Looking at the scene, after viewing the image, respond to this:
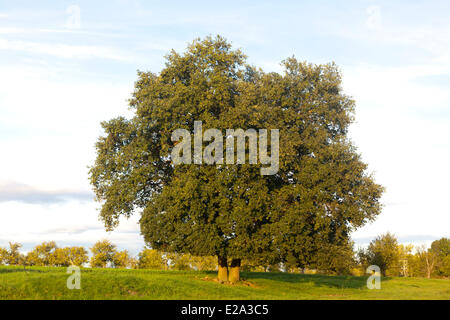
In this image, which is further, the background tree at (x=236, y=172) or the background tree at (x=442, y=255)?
the background tree at (x=442, y=255)

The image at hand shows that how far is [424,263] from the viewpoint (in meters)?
109

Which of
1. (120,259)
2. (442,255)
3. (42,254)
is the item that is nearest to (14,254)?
(42,254)

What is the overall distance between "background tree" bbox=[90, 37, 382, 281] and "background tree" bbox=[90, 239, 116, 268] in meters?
48.9

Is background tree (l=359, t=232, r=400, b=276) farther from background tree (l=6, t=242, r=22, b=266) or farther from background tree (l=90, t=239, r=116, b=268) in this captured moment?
background tree (l=6, t=242, r=22, b=266)

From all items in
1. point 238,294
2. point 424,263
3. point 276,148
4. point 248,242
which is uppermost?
point 276,148

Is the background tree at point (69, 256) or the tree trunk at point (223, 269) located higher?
the tree trunk at point (223, 269)

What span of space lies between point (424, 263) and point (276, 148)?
93.3 meters

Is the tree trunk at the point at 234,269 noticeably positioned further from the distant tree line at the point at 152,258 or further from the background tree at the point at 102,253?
the background tree at the point at 102,253

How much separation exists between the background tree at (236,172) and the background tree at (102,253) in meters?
48.9

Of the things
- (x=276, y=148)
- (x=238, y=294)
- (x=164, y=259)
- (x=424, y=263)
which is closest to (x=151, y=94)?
(x=276, y=148)

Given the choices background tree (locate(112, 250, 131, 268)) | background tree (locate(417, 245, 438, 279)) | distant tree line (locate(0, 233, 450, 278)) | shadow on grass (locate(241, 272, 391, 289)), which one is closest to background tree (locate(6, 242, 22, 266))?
distant tree line (locate(0, 233, 450, 278))

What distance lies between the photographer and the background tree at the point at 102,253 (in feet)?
266

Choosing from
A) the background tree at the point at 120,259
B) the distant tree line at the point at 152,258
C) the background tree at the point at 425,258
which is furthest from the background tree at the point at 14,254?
the background tree at the point at 425,258
